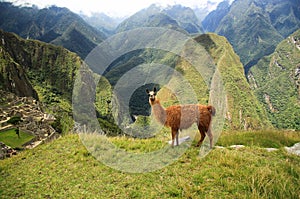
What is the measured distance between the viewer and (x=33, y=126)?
58.8 m

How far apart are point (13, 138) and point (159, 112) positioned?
179 ft

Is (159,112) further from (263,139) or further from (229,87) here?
(229,87)

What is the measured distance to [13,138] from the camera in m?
50.9

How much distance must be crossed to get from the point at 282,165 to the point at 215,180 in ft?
6.61

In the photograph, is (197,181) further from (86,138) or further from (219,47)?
(219,47)

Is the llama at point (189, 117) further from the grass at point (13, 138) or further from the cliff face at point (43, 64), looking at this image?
the cliff face at point (43, 64)

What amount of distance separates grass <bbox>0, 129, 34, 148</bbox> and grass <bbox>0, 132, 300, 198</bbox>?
155ft

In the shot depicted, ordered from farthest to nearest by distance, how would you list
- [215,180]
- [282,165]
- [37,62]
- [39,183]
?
[37,62]
[39,183]
[282,165]
[215,180]

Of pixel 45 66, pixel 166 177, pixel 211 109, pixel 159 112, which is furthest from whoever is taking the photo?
pixel 45 66

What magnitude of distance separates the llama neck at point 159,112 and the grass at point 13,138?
160 ft

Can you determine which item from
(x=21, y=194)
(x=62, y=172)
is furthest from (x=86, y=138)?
(x=21, y=194)

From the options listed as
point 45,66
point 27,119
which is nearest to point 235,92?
point 27,119

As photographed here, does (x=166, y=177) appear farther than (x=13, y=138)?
No

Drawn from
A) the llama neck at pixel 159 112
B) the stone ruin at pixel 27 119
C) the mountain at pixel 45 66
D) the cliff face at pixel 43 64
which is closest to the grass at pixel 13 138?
the stone ruin at pixel 27 119
